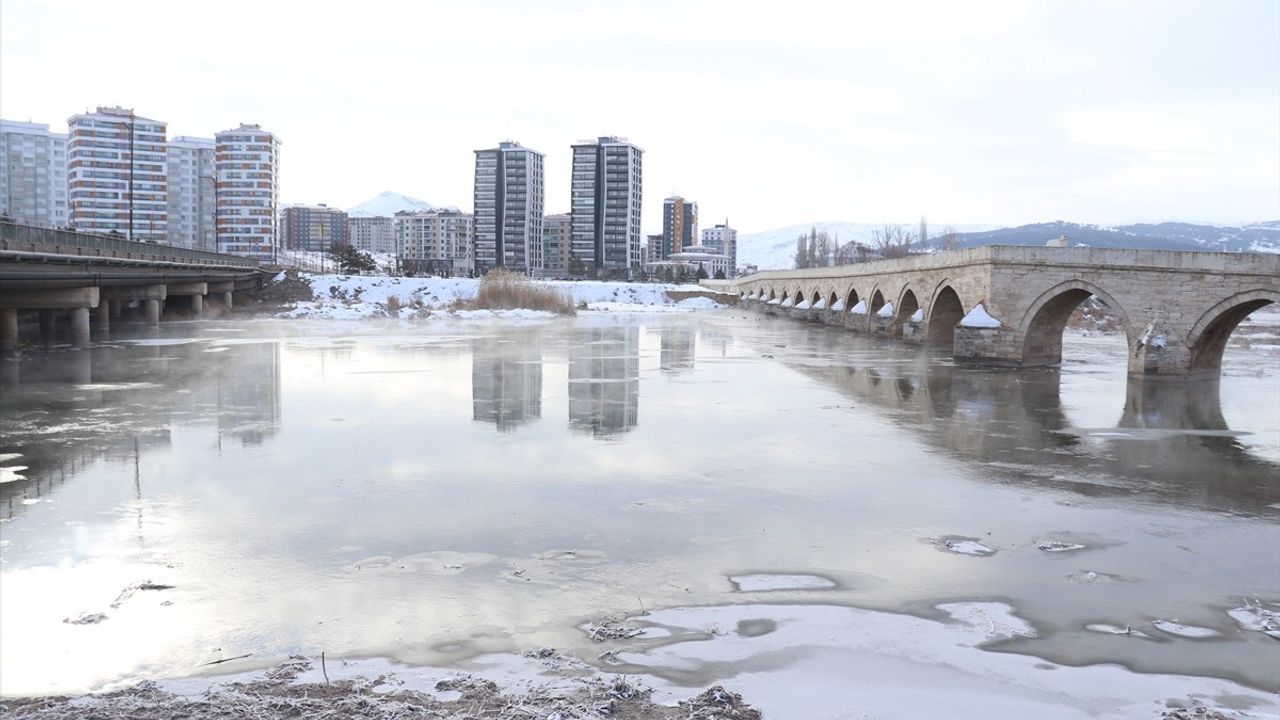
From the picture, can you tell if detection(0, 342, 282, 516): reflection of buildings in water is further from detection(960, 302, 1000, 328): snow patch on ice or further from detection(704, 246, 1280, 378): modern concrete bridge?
detection(704, 246, 1280, 378): modern concrete bridge

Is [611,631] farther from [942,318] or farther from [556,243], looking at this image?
[556,243]

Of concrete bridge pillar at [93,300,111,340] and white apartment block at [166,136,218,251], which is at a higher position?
white apartment block at [166,136,218,251]

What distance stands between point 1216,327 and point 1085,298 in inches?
163

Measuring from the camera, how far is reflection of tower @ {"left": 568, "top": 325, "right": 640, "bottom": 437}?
1667cm

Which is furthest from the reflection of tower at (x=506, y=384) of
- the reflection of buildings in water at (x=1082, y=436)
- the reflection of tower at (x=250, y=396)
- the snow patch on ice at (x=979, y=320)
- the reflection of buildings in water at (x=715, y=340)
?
the snow patch on ice at (x=979, y=320)

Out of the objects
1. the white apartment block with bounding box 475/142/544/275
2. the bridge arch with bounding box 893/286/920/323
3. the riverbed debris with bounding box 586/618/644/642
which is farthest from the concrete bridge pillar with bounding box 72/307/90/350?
the white apartment block with bounding box 475/142/544/275

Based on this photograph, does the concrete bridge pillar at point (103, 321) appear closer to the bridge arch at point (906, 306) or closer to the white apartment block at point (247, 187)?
the bridge arch at point (906, 306)

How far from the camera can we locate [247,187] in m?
109

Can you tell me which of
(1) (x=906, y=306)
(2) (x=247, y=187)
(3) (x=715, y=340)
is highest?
(2) (x=247, y=187)

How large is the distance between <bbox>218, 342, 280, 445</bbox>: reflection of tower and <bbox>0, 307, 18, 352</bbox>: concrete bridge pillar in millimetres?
6163

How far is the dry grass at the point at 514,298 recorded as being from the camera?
58.3 metres

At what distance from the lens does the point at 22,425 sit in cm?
1523

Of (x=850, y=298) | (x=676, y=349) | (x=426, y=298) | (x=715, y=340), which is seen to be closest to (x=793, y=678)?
(x=676, y=349)

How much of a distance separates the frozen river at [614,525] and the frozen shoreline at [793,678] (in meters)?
0.08
